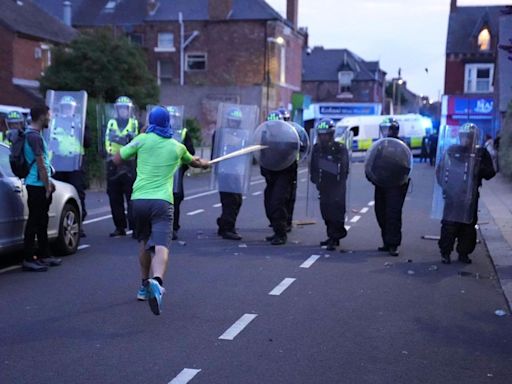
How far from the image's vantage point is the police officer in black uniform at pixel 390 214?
1030 cm

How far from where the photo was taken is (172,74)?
158ft

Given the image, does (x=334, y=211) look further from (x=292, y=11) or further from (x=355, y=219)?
(x=292, y=11)

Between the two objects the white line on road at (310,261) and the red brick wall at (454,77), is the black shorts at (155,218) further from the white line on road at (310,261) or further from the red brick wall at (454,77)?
the red brick wall at (454,77)

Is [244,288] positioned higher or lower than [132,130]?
lower

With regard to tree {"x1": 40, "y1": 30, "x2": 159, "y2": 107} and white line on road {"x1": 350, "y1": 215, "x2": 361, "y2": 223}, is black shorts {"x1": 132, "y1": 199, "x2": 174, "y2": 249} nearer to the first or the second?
white line on road {"x1": 350, "y1": 215, "x2": 361, "y2": 223}

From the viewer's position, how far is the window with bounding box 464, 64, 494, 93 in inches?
2060

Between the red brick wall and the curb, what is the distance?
40646 mm

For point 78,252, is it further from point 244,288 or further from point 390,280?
point 390,280

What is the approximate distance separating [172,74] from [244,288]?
1636 inches

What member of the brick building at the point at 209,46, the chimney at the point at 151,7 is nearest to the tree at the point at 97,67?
the brick building at the point at 209,46

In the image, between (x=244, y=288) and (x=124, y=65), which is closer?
(x=244, y=288)

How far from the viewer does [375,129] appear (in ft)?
140

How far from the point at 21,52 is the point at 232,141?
88.6 ft

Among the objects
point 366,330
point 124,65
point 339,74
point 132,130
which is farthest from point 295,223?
point 339,74
